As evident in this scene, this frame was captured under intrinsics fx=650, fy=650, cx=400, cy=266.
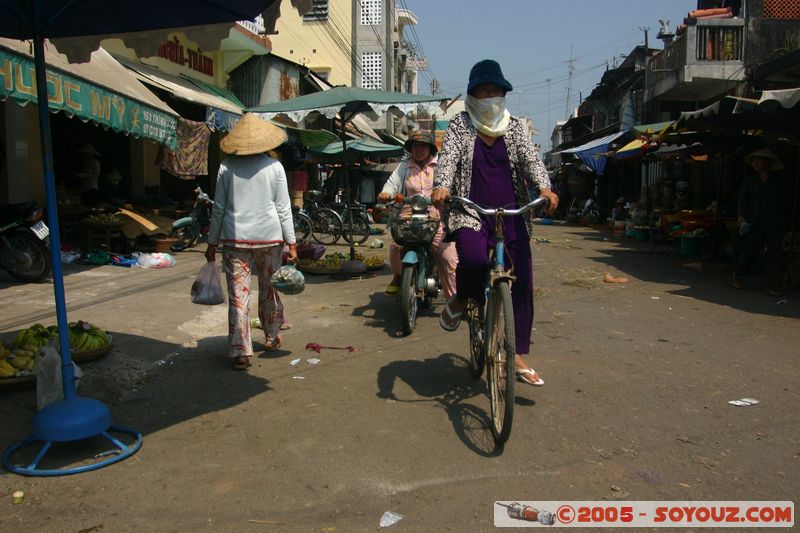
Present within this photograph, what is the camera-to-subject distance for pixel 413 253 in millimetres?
6062

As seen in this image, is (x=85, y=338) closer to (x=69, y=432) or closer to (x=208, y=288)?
(x=208, y=288)

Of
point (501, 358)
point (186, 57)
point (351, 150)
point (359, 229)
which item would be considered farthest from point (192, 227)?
point (501, 358)

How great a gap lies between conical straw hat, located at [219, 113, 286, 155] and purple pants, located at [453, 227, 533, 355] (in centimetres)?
175

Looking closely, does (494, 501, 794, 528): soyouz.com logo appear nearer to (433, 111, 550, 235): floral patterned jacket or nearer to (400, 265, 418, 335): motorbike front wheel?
(433, 111, 550, 235): floral patterned jacket

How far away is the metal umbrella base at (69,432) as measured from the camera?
10.6 feet

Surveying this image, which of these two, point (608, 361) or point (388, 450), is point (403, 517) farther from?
point (608, 361)

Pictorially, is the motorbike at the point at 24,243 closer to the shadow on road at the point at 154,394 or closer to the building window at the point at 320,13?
the shadow on road at the point at 154,394

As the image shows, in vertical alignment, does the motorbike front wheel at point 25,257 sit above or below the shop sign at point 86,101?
below

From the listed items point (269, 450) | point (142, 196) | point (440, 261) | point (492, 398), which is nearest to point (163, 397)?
point (269, 450)

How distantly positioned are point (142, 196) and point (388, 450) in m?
11.9

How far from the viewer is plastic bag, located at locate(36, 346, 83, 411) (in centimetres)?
367

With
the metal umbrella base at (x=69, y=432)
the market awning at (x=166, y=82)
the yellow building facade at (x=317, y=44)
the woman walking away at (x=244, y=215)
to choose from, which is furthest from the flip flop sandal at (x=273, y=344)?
the yellow building facade at (x=317, y=44)

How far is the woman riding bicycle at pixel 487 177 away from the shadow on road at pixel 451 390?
1.67 feet

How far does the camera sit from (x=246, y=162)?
16.4 ft
